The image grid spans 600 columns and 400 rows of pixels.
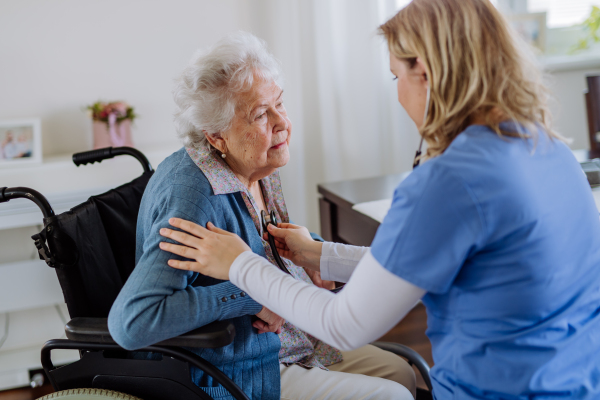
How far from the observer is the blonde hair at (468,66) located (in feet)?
2.62

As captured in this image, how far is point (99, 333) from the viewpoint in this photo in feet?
3.34

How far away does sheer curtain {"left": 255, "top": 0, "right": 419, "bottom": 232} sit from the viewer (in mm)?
2686

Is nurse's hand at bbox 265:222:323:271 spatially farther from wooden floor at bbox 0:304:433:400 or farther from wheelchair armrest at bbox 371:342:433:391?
wooden floor at bbox 0:304:433:400

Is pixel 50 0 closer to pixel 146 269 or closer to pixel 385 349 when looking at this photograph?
pixel 146 269

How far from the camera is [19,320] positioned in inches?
96.2

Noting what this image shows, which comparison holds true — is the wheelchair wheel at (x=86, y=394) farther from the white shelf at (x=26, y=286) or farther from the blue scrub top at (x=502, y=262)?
the white shelf at (x=26, y=286)

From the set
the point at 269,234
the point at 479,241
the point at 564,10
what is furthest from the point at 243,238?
the point at 564,10

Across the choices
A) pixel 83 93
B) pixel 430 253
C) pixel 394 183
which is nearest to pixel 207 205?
pixel 430 253

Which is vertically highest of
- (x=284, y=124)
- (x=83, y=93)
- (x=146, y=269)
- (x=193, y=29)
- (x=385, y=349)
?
(x=193, y=29)

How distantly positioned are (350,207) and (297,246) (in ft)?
1.35

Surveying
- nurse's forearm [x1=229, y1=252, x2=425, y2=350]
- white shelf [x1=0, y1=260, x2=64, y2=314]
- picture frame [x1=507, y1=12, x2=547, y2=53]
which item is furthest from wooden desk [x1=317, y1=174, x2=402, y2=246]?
picture frame [x1=507, y1=12, x2=547, y2=53]

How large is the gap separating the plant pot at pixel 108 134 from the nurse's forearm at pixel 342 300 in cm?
165

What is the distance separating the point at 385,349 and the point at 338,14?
191cm

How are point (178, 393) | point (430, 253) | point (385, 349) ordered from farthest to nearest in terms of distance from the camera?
point (385, 349), point (178, 393), point (430, 253)
